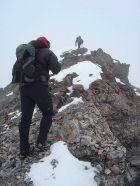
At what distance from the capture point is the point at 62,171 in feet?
16.4

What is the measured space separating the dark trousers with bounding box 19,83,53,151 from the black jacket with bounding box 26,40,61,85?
30cm

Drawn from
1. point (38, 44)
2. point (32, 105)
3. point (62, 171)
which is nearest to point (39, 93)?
point (32, 105)

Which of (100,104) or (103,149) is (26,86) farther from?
(100,104)

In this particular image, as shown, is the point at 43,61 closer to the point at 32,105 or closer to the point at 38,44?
the point at 38,44

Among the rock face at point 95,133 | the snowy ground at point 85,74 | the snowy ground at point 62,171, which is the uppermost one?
the snowy ground at point 85,74

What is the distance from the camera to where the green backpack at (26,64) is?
5.13 meters

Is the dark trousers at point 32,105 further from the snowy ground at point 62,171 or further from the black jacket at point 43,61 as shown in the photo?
the snowy ground at point 62,171

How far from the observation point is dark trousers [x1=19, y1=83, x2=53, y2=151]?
5.34 metres

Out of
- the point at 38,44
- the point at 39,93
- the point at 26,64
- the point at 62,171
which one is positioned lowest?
the point at 62,171

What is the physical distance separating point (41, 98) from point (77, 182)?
2.49 meters

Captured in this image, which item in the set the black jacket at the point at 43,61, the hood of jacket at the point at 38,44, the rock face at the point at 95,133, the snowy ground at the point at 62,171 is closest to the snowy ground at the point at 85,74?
the rock face at the point at 95,133

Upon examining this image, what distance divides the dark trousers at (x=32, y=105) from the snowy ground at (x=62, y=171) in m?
0.66

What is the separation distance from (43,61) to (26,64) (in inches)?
20.2

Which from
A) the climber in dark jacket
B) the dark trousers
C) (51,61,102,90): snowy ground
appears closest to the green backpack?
the climber in dark jacket
